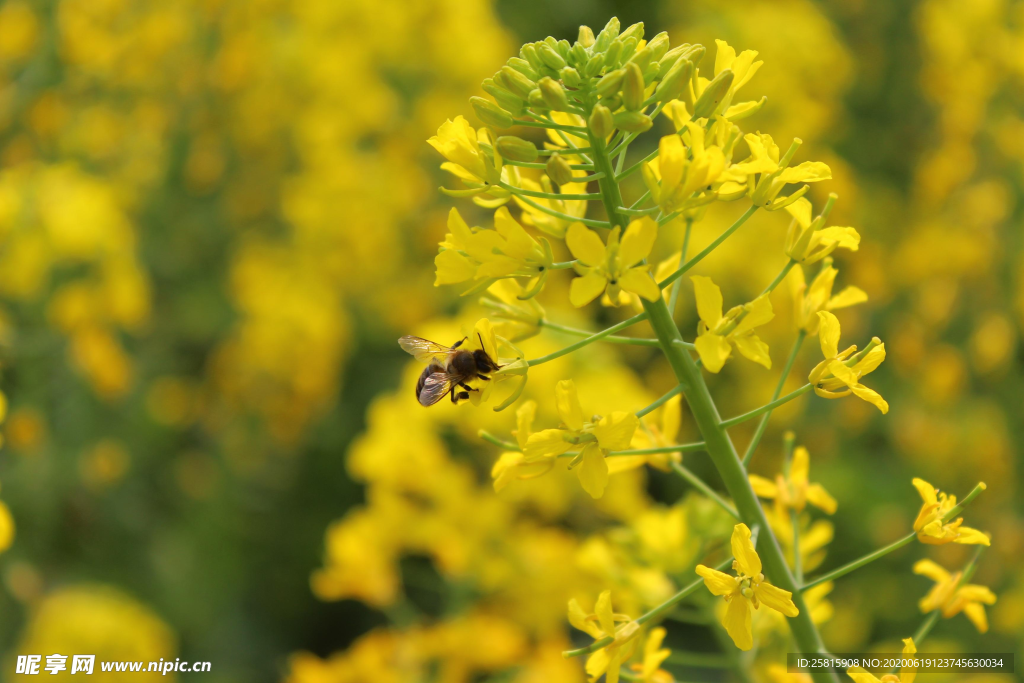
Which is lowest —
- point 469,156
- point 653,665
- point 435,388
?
point 653,665

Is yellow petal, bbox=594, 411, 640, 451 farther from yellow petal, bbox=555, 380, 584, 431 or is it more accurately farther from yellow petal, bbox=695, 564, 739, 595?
yellow petal, bbox=695, 564, 739, 595

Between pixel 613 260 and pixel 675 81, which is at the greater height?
pixel 675 81

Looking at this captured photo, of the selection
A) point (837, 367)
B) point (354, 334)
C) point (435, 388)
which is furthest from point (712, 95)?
point (354, 334)

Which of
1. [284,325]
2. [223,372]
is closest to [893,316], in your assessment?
[284,325]

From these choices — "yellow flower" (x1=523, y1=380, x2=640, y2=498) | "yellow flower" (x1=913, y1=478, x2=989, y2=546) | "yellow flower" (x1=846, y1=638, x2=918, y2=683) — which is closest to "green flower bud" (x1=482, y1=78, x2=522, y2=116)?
"yellow flower" (x1=523, y1=380, x2=640, y2=498)

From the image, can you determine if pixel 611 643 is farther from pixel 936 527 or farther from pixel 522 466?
pixel 936 527

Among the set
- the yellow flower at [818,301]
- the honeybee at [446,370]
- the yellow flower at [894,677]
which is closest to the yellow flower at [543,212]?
the honeybee at [446,370]

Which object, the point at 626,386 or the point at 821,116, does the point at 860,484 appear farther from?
the point at 821,116
